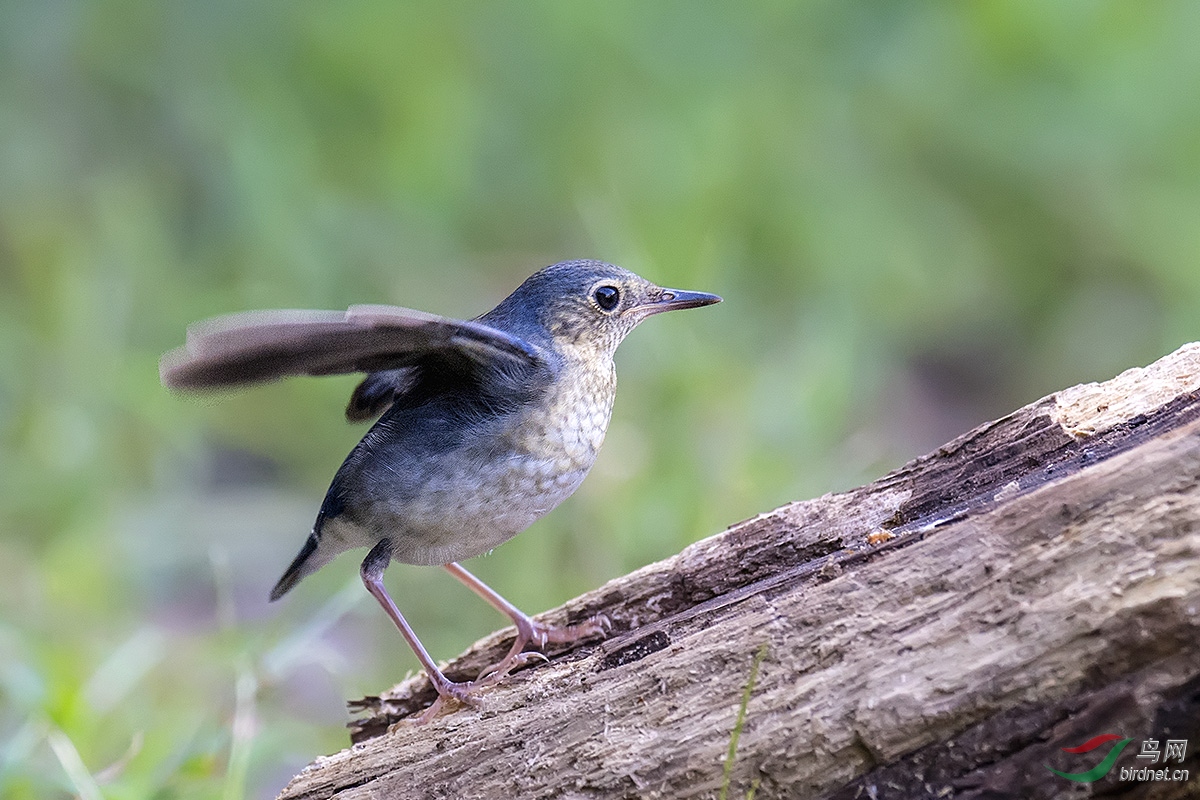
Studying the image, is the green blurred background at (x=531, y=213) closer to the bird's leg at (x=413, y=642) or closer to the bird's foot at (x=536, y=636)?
the bird's leg at (x=413, y=642)

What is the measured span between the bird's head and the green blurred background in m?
1.88

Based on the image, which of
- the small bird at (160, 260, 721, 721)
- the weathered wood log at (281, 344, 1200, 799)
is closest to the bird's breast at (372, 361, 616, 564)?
the small bird at (160, 260, 721, 721)

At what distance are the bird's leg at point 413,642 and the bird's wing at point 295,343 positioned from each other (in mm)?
838

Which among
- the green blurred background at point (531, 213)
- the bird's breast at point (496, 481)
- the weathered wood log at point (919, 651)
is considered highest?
the green blurred background at point (531, 213)

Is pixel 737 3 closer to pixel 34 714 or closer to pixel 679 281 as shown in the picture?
pixel 679 281

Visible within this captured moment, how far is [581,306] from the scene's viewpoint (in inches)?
186

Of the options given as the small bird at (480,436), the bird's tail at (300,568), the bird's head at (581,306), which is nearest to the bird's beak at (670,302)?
the bird's head at (581,306)

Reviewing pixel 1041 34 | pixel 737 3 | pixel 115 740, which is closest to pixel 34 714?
pixel 115 740

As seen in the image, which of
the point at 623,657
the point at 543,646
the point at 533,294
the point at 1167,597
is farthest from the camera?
the point at 533,294

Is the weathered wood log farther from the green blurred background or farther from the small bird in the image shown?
the green blurred background

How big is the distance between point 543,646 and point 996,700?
5.61 feet

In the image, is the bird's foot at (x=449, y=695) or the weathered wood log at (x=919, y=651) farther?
the bird's foot at (x=449, y=695)

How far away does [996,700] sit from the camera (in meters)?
2.91

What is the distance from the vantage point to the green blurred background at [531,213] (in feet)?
24.0
